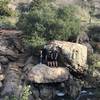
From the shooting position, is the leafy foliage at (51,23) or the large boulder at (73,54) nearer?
the large boulder at (73,54)

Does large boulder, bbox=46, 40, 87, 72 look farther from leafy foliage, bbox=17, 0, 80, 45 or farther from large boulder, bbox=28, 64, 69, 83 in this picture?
leafy foliage, bbox=17, 0, 80, 45

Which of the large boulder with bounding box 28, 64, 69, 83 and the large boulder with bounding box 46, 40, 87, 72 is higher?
the large boulder with bounding box 46, 40, 87, 72

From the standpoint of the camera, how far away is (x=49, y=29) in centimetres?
3588

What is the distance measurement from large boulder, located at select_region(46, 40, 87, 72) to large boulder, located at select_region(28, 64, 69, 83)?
155cm

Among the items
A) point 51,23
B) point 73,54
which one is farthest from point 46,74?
point 51,23

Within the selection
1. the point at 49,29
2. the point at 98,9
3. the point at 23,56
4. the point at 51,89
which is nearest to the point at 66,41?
the point at 49,29

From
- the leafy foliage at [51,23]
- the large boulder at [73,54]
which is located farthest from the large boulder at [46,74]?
the leafy foliage at [51,23]

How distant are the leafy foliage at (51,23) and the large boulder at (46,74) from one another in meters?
5.47

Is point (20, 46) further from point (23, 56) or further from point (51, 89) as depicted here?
point (51, 89)

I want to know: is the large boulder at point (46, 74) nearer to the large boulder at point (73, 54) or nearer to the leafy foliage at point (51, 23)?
the large boulder at point (73, 54)

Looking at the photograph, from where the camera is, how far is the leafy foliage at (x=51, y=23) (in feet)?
117

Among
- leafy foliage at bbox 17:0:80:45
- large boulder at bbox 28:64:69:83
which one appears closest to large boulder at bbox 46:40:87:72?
large boulder at bbox 28:64:69:83

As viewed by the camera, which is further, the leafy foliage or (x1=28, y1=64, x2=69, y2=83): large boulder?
the leafy foliage

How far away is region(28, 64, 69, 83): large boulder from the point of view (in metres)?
29.9
